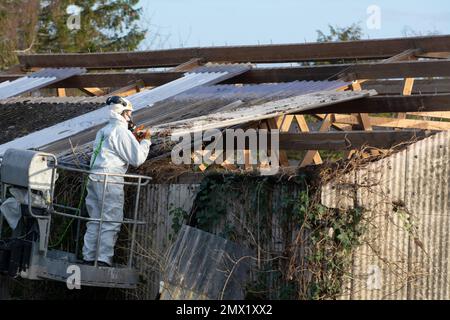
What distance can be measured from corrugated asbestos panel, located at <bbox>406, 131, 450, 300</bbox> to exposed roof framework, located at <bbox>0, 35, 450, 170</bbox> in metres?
0.25

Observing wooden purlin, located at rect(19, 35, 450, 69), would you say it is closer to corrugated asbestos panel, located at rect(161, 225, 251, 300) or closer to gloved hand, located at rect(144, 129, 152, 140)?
gloved hand, located at rect(144, 129, 152, 140)

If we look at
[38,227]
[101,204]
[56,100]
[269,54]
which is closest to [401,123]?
[269,54]

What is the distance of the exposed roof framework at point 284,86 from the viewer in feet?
42.1

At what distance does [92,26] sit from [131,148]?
87.9 feet

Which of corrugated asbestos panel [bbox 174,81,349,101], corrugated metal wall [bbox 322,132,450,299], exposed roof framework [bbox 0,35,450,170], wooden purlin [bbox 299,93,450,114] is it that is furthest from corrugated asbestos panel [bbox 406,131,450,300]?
corrugated asbestos panel [bbox 174,81,349,101]

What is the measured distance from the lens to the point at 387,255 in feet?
35.0

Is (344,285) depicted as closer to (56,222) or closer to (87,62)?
(56,222)

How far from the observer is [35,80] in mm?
17625

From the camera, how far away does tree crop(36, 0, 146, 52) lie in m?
36.6

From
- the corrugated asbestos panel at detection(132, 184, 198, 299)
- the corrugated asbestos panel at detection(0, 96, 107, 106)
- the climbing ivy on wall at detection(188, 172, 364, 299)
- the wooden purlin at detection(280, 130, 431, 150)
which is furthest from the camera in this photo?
the corrugated asbestos panel at detection(0, 96, 107, 106)

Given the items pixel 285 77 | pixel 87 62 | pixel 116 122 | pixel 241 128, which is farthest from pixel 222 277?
pixel 87 62

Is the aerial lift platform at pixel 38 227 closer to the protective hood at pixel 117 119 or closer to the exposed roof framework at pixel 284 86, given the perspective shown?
the protective hood at pixel 117 119

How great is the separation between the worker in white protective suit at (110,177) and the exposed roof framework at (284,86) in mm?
775

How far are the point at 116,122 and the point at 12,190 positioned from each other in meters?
1.39
